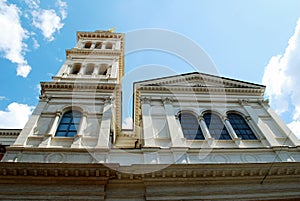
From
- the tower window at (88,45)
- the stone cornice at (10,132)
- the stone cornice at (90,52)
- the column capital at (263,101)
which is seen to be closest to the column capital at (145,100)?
the column capital at (263,101)

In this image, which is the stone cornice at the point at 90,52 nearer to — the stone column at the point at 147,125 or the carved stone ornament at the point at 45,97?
the carved stone ornament at the point at 45,97

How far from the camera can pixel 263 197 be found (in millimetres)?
9789

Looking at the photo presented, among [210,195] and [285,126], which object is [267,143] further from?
[210,195]

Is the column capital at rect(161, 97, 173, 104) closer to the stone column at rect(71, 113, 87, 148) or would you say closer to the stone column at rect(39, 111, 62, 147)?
the stone column at rect(71, 113, 87, 148)

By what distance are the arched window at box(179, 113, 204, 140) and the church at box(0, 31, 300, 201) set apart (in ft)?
0.20

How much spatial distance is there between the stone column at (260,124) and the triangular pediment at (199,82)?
89.3 inches

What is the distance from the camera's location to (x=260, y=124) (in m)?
13.8

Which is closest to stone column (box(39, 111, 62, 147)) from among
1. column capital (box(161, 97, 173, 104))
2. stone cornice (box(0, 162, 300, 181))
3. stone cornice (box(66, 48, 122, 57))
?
stone cornice (box(0, 162, 300, 181))

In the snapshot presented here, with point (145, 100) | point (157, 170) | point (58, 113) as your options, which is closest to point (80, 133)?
point (58, 113)

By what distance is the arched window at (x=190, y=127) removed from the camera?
13.2 meters

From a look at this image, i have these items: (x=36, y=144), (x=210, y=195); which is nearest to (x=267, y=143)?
(x=210, y=195)

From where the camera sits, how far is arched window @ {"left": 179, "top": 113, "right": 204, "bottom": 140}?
43.3ft

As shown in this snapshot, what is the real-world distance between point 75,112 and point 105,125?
2636mm

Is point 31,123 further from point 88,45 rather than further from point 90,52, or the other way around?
point 88,45
